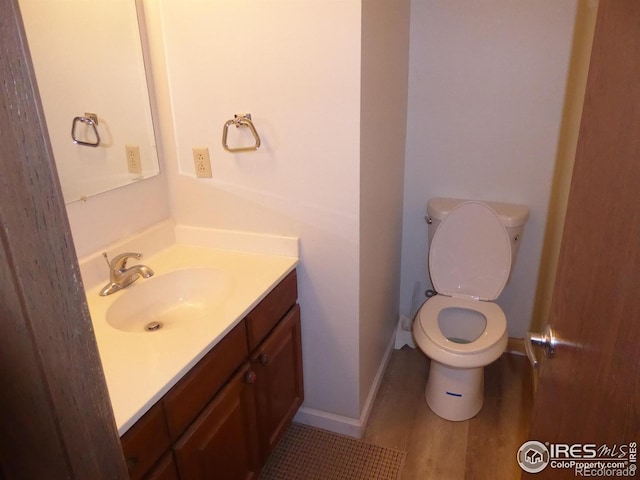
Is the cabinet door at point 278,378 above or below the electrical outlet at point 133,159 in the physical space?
below

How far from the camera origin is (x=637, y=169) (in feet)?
1.81

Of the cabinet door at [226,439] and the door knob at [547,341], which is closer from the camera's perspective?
the door knob at [547,341]

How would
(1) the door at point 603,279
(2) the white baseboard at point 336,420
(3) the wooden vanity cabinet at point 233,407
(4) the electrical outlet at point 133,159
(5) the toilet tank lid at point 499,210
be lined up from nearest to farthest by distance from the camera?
(1) the door at point 603,279 < (3) the wooden vanity cabinet at point 233,407 < (4) the electrical outlet at point 133,159 < (2) the white baseboard at point 336,420 < (5) the toilet tank lid at point 499,210

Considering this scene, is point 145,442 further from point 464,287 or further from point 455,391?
point 464,287

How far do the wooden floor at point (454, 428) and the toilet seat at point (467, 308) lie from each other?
0.37 metres

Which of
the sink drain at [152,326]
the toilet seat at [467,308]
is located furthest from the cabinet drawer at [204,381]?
the toilet seat at [467,308]

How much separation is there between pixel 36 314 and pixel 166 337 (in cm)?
85

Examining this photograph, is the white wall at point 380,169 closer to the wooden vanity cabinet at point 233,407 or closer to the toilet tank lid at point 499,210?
the toilet tank lid at point 499,210

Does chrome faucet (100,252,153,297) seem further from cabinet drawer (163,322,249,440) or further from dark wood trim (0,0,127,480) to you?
dark wood trim (0,0,127,480)

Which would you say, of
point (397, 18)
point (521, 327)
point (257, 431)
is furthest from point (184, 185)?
point (521, 327)

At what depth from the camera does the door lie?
560 mm

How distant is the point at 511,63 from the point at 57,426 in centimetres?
218

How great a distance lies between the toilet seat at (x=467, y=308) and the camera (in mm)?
1877

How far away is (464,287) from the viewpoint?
2.22m
